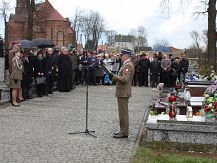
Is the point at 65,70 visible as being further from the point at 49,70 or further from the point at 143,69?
the point at 143,69

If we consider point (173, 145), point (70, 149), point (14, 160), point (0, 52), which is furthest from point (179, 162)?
point (0, 52)

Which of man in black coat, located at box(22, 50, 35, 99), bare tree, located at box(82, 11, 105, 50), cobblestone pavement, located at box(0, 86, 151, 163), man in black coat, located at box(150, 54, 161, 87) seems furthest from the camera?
bare tree, located at box(82, 11, 105, 50)

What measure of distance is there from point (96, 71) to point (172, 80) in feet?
14.6

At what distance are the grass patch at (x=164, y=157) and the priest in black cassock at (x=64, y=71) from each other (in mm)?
13160

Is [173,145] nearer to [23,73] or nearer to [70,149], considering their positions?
[70,149]

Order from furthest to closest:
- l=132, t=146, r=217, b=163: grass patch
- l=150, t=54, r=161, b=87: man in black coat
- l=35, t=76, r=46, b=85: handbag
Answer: l=150, t=54, r=161, b=87: man in black coat → l=35, t=76, r=46, b=85: handbag → l=132, t=146, r=217, b=163: grass patch

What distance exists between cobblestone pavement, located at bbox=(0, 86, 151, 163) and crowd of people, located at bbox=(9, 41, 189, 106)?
94cm

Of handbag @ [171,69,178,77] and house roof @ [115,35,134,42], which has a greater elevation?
house roof @ [115,35,134,42]

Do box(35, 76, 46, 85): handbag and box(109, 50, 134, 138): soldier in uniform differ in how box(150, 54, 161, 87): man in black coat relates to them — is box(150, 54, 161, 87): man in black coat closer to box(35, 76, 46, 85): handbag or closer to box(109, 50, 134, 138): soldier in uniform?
box(35, 76, 46, 85): handbag

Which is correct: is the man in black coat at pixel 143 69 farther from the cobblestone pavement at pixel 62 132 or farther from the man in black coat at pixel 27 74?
the man in black coat at pixel 27 74

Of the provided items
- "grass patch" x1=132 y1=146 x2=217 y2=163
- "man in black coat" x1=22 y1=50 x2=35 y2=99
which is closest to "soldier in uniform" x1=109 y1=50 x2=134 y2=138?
"grass patch" x1=132 y1=146 x2=217 y2=163

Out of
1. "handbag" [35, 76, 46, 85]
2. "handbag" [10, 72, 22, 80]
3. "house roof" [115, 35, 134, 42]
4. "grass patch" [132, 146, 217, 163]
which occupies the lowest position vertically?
"grass patch" [132, 146, 217, 163]

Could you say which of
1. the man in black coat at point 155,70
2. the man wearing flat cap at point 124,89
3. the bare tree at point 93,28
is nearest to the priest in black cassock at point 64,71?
the man in black coat at point 155,70

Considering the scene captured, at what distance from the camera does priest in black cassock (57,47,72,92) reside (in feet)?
73.1
